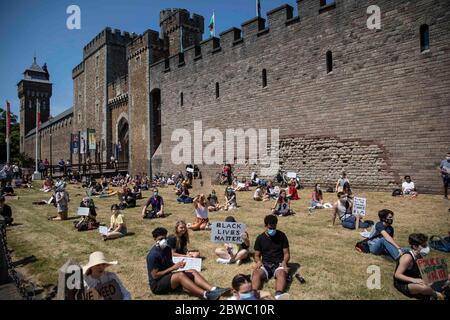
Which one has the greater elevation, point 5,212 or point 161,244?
point 161,244

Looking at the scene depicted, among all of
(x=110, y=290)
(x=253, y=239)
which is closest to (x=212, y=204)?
(x=253, y=239)

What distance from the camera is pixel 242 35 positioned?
19.8 meters

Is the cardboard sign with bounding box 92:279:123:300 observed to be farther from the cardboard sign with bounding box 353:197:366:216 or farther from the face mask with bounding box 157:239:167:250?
the cardboard sign with bounding box 353:197:366:216

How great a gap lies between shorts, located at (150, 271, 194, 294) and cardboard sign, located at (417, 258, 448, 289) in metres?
3.39

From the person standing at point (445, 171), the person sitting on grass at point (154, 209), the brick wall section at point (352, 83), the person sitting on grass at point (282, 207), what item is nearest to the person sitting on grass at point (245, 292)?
the person sitting on grass at point (282, 207)

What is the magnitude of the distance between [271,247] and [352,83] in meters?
11.6

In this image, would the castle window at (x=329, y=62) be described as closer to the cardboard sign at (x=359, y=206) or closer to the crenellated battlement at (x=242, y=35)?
the crenellated battlement at (x=242, y=35)

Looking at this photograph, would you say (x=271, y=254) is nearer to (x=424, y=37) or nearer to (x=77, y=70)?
(x=424, y=37)

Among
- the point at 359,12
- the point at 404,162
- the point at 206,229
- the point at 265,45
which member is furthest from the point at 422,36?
the point at 206,229

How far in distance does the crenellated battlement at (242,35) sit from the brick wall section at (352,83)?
7 centimetres

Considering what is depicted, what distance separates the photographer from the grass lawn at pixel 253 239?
17.0 feet

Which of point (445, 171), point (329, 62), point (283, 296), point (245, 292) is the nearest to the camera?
point (245, 292)

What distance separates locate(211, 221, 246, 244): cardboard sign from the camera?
6.15 m
